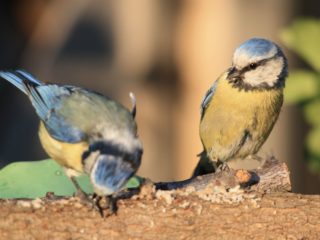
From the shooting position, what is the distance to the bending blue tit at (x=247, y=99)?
3.47 m

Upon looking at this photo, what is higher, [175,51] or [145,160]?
[175,51]

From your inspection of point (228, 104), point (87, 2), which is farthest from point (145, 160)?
point (228, 104)

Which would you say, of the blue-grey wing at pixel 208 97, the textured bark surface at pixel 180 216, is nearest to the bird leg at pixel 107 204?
the textured bark surface at pixel 180 216

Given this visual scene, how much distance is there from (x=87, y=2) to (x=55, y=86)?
2560 mm

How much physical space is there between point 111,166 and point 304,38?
1.07 metres

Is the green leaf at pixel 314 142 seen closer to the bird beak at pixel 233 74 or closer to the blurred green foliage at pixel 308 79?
the blurred green foliage at pixel 308 79

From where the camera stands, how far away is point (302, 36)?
3283mm

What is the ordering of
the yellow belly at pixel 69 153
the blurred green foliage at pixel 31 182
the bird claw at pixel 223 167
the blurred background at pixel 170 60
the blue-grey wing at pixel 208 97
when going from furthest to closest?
the blurred background at pixel 170 60, the blue-grey wing at pixel 208 97, the bird claw at pixel 223 167, the blurred green foliage at pixel 31 182, the yellow belly at pixel 69 153

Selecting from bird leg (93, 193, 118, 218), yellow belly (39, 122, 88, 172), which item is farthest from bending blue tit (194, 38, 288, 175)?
bird leg (93, 193, 118, 218)

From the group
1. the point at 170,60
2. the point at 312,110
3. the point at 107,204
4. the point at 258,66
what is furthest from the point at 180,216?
the point at 170,60

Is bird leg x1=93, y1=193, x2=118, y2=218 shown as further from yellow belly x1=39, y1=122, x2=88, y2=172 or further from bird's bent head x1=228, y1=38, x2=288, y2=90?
bird's bent head x1=228, y1=38, x2=288, y2=90

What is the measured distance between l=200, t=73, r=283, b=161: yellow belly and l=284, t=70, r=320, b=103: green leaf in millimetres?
172

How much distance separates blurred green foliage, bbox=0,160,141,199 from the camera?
297 cm

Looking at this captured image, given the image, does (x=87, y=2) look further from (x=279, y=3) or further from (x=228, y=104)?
(x=228, y=104)
